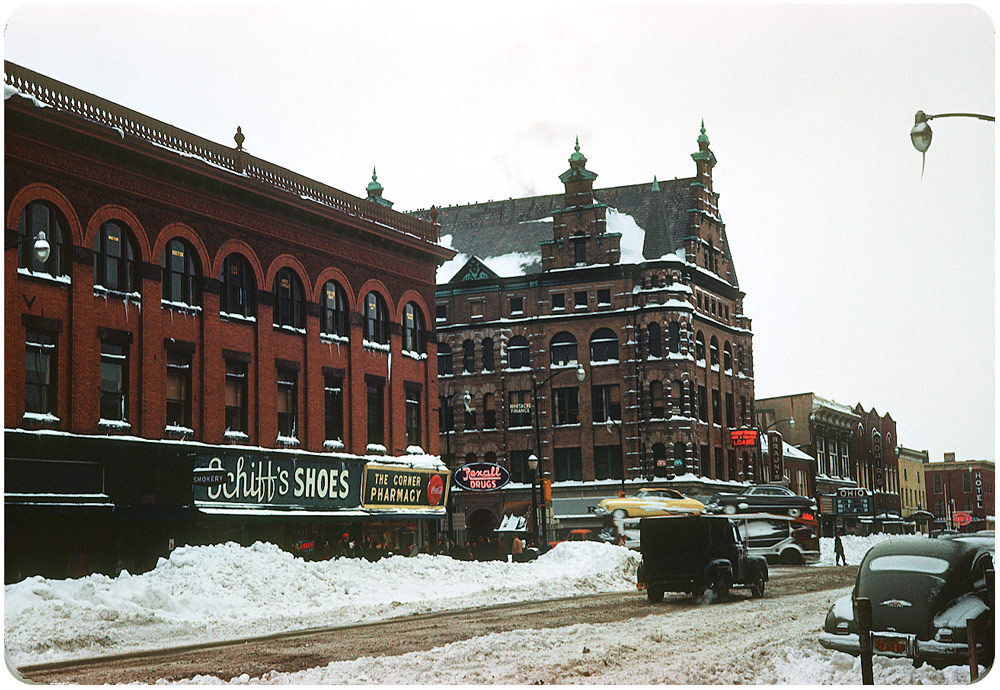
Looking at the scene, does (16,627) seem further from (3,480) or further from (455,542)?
(455,542)

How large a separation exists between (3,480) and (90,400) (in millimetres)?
3832

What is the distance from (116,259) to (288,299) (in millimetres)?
5005

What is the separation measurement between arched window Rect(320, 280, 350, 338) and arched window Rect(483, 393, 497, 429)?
3803 mm

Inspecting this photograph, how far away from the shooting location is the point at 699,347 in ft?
76.5

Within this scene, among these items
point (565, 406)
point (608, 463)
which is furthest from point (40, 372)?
point (608, 463)

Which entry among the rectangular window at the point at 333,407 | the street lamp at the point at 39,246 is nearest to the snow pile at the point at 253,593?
the rectangular window at the point at 333,407

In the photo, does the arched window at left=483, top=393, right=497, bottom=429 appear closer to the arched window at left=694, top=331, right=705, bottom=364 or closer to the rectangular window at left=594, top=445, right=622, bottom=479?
the rectangular window at left=594, top=445, right=622, bottom=479

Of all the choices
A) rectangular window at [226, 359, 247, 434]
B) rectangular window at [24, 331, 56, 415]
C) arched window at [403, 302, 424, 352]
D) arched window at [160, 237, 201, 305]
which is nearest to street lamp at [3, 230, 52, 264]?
rectangular window at [24, 331, 56, 415]

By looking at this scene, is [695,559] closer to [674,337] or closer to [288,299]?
[674,337]

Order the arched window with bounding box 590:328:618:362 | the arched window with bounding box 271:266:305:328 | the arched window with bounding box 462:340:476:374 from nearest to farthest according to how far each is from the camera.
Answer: the arched window with bounding box 271:266:305:328
the arched window with bounding box 590:328:618:362
the arched window with bounding box 462:340:476:374

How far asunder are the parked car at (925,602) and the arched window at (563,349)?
1282cm

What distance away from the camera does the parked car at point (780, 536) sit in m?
22.1

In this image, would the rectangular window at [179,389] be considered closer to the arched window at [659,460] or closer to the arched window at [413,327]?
the arched window at [413,327]

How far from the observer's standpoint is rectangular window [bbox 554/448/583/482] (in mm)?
28828
